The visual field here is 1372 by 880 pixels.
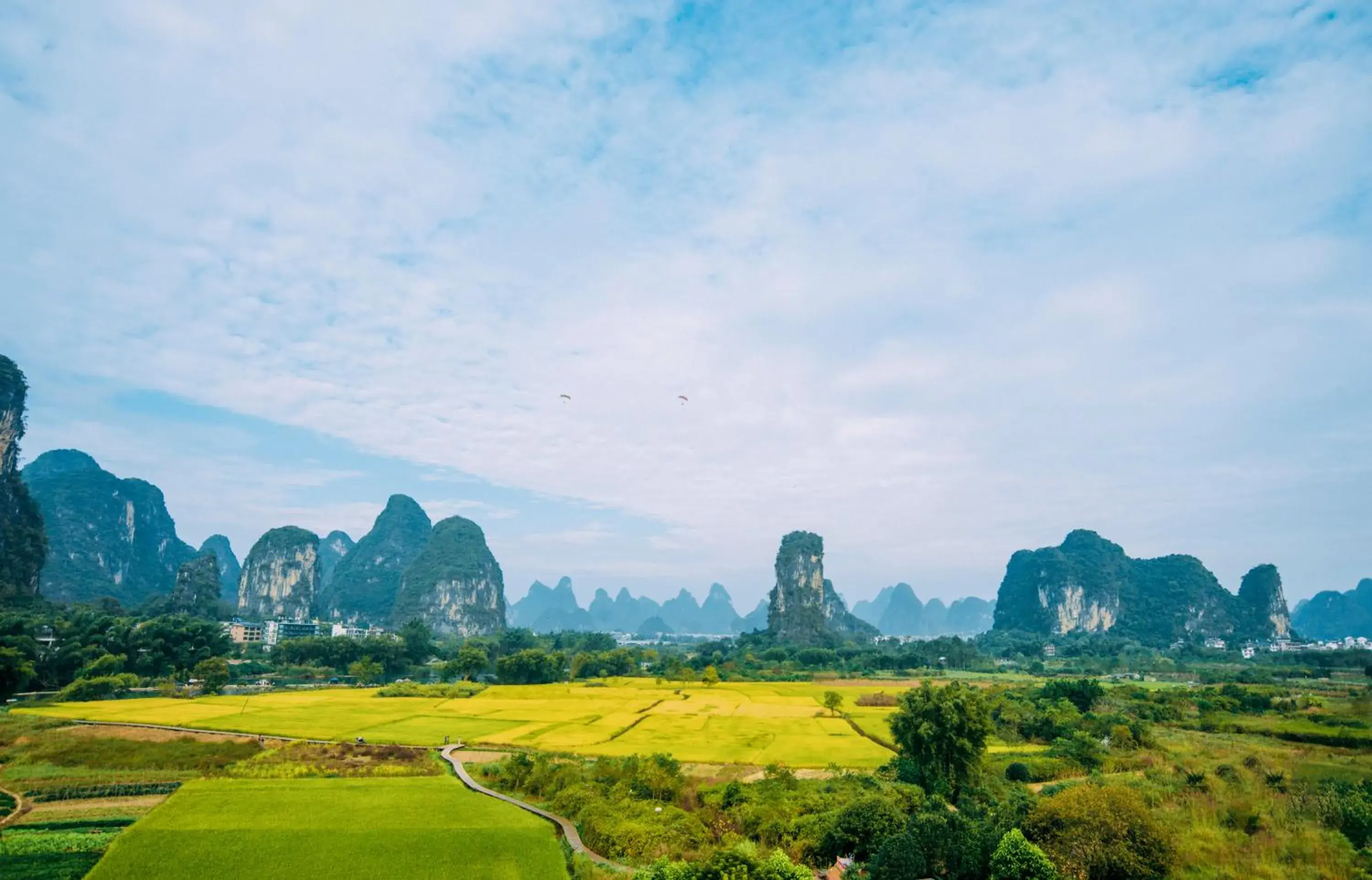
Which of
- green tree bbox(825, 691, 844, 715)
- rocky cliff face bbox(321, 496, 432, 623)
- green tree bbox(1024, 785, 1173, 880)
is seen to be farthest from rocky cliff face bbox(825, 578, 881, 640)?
green tree bbox(1024, 785, 1173, 880)

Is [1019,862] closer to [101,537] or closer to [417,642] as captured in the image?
[417,642]

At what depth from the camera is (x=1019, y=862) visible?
1533 centimetres

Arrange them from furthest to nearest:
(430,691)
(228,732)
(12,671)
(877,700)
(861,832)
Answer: (430,691)
(877,700)
(12,671)
(228,732)
(861,832)

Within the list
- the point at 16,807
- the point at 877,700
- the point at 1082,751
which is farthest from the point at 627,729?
the point at 16,807

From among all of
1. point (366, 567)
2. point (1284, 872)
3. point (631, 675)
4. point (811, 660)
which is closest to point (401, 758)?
point (1284, 872)

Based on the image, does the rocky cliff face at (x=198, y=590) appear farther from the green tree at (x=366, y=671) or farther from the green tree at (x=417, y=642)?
the green tree at (x=366, y=671)

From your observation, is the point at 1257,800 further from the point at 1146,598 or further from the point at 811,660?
the point at 1146,598

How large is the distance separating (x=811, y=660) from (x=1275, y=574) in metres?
95.0

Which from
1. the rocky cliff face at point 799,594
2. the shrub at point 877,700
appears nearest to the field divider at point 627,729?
the shrub at point 877,700

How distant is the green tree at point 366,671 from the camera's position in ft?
230

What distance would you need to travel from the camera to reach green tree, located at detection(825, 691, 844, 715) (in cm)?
4666

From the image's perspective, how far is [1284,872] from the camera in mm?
14383

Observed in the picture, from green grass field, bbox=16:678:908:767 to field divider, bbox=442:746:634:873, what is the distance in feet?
17.1

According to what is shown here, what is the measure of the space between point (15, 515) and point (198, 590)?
29.5m
